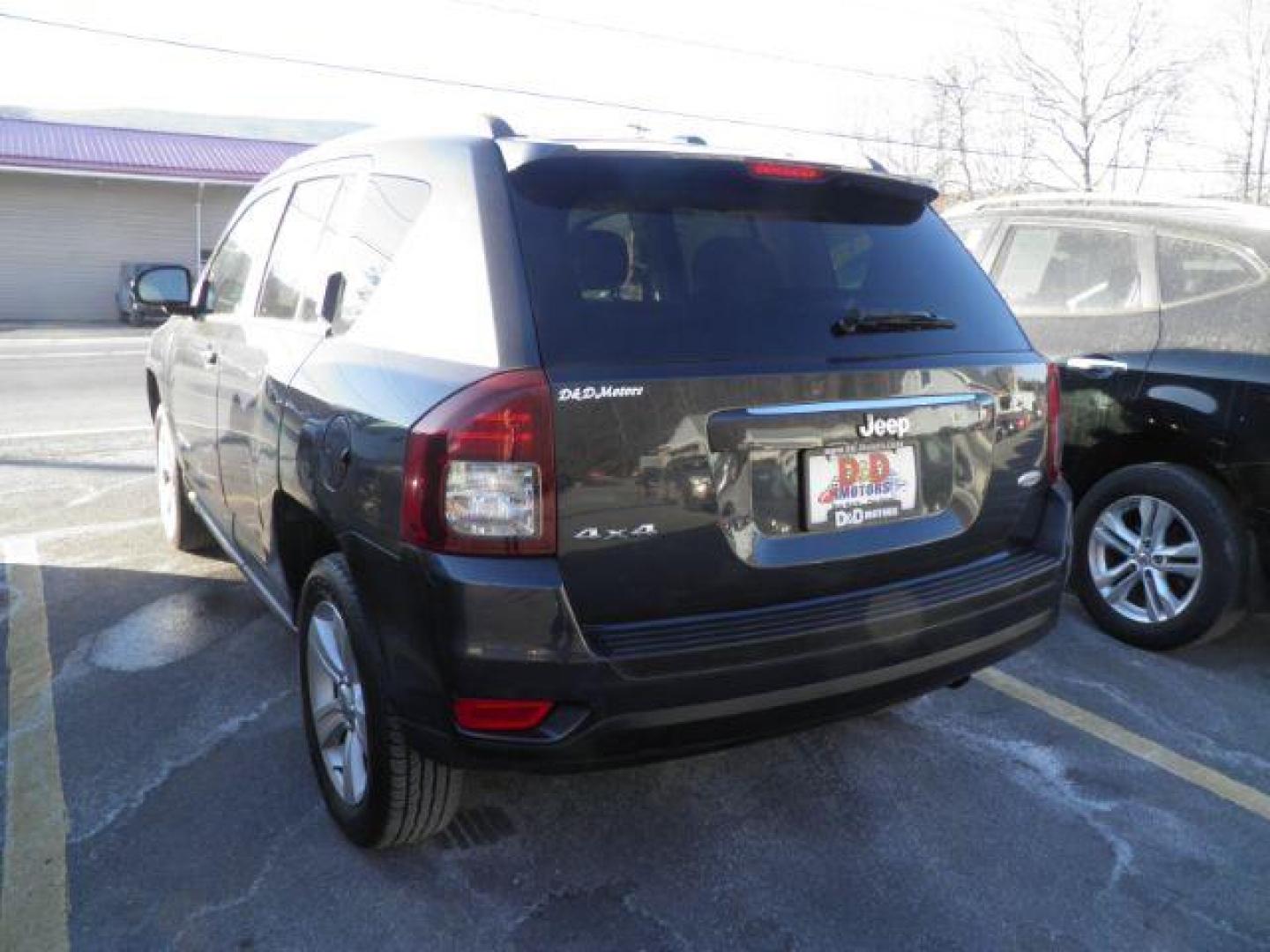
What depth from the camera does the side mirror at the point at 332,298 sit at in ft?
9.63

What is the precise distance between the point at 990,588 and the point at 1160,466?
1.97m

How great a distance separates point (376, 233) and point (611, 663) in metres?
1.39

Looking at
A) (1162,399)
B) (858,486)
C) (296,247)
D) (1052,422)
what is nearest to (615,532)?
(858,486)

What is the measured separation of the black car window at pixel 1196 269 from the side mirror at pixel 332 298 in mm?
3290

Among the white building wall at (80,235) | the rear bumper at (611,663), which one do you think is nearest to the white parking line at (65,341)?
the white building wall at (80,235)

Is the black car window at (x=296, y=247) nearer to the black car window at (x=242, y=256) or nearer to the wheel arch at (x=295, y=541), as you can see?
the black car window at (x=242, y=256)

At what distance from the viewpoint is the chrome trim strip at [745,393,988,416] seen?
2410mm

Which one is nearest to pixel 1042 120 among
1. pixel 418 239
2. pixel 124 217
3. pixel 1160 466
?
pixel 124 217

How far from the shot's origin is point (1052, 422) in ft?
9.98

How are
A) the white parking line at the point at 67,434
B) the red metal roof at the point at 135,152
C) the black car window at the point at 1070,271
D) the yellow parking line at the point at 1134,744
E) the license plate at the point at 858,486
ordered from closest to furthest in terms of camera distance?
the license plate at the point at 858,486 < the yellow parking line at the point at 1134,744 < the black car window at the point at 1070,271 < the white parking line at the point at 67,434 < the red metal roof at the point at 135,152

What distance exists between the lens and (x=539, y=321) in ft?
7.40

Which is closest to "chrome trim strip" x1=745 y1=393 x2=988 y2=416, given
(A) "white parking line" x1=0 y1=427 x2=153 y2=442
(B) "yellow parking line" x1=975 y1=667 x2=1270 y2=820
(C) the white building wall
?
(B) "yellow parking line" x1=975 y1=667 x2=1270 y2=820

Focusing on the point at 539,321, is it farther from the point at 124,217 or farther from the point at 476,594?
the point at 124,217

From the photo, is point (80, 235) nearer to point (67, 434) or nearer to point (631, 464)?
point (67, 434)
